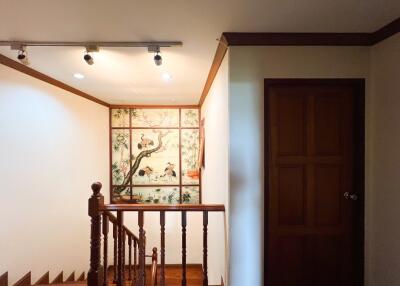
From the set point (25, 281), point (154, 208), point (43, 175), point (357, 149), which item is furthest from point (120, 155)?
point (357, 149)

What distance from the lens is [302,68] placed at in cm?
204

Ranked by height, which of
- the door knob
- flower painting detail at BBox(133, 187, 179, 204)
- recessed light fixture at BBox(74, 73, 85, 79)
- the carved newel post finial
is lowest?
flower painting detail at BBox(133, 187, 179, 204)

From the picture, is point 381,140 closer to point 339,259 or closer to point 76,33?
point 339,259

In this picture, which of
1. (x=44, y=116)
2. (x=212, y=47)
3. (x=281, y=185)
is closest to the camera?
(x=281, y=185)

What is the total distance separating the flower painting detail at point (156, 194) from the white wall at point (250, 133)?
3.13 meters

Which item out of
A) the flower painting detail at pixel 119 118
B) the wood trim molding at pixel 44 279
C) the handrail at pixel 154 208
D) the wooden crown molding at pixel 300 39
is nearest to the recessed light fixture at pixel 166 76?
the wooden crown molding at pixel 300 39

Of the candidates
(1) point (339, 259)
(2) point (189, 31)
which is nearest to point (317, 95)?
(2) point (189, 31)

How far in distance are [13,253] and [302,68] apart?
3069mm

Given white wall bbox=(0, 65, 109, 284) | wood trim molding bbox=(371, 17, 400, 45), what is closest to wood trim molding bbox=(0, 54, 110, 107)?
white wall bbox=(0, 65, 109, 284)

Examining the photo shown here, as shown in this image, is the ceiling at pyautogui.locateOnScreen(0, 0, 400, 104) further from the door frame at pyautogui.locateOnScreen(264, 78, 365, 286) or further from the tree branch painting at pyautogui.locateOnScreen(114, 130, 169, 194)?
the tree branch painting at pyautogui.locateOnScreen(114, 130, 169, 194)

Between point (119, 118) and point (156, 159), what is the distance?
1033 millimetres

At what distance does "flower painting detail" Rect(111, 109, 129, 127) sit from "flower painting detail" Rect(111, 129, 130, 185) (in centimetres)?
11

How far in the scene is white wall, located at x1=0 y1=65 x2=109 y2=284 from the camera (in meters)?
2.51

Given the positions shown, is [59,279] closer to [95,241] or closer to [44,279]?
[44,279]
